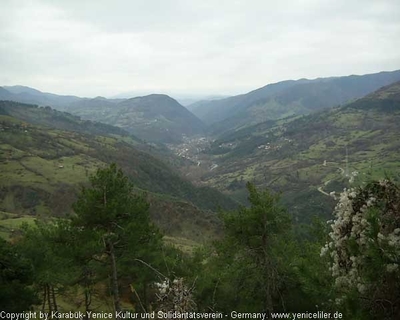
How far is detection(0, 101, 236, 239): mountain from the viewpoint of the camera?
114000mm

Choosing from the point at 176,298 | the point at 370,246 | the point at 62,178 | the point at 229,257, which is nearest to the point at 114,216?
the point at 229,257

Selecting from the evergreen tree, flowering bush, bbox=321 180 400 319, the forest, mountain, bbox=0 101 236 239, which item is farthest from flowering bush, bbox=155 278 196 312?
mountain, bbox=0 101 236 239

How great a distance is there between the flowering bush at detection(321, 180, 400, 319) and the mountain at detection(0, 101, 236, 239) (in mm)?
67566

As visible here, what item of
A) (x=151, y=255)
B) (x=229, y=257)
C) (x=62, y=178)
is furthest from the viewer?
(x=62, y=178)

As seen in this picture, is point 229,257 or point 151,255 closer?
point 229,257

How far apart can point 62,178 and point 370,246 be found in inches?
5381

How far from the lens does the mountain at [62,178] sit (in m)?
114

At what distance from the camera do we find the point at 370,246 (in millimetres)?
6969

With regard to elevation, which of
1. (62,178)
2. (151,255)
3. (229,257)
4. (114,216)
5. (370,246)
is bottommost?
(62,178)

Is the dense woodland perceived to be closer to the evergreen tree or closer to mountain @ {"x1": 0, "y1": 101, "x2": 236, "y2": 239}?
the evergreen tree

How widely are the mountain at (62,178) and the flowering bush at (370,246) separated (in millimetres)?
67566

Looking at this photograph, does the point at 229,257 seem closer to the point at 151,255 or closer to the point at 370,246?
the point at 151,255

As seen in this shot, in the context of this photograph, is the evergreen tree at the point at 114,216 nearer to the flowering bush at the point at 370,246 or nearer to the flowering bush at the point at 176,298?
the flowering bush at the point at 176,298

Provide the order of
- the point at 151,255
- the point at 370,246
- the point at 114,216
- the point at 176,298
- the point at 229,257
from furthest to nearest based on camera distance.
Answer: the point at 151,255
the point at 229,257
the point at 114,216
the point at 370,246
the point at 176,298
